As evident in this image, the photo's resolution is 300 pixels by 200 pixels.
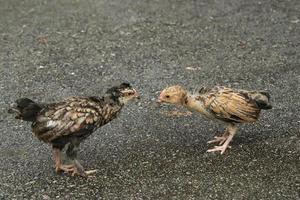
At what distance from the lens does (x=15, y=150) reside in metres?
6.01

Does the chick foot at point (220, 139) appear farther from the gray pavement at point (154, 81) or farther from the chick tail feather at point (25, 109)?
the chick tail feather at point (25, 109)

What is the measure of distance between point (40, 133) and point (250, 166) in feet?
7.00

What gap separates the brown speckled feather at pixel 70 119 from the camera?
528 centimetres

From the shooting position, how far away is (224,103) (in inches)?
228

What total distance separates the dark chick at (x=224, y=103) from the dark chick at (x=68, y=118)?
637 mm

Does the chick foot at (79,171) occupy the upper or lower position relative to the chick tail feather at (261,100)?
lower

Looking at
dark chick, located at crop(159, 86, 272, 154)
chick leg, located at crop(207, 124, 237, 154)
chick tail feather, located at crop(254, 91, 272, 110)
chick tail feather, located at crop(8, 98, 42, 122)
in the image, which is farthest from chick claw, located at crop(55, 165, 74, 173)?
chick tail feather, located at crop(254, 91, 272, 110)

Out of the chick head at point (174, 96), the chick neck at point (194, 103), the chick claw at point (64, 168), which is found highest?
the chick head at point (174, 96)

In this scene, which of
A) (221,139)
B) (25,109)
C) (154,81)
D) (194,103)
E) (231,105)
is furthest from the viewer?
(154,81)

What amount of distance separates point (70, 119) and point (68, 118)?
0.02m

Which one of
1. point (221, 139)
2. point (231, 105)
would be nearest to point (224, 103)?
point (231, 105)

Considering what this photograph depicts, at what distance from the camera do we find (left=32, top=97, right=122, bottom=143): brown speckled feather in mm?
5277

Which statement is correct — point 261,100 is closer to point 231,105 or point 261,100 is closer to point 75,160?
point 231,105

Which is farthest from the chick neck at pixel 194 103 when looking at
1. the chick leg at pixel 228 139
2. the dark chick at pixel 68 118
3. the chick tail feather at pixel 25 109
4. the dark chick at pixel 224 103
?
the chick tail feather at pixel 25 109
